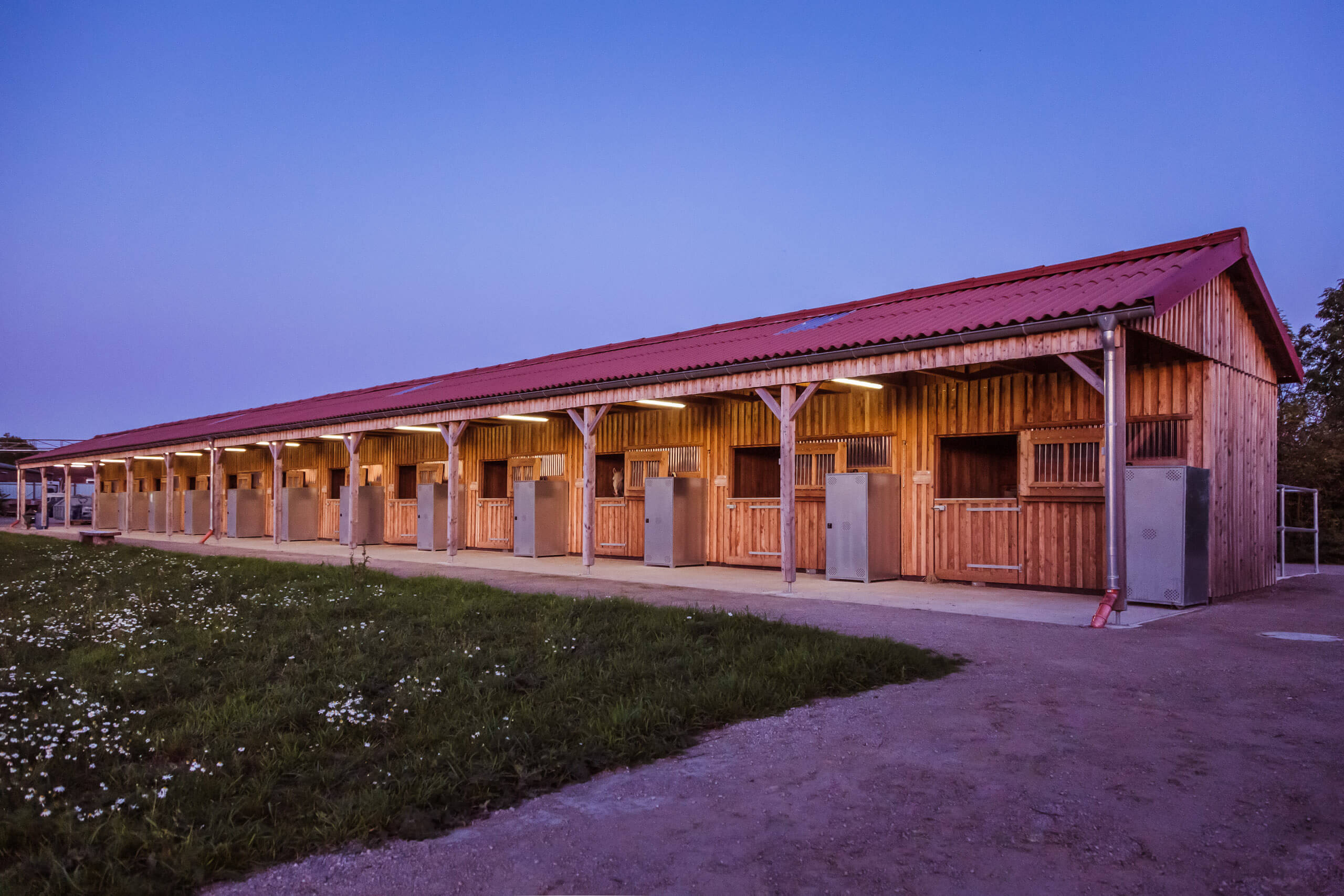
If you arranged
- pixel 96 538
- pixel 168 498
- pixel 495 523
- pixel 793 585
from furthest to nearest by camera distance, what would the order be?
pixel 168 498
pixel 495 523
pixel 96 538
pixel 793 585

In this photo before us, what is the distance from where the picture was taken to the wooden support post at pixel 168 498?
26.6 metres

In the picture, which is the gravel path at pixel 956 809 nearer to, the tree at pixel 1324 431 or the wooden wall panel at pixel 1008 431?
the wooden wall panel at pixel 1008 431

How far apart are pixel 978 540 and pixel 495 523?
37.6ft

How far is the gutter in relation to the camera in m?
9.03

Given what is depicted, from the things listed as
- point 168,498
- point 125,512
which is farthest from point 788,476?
point 125,512

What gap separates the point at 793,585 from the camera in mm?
11875

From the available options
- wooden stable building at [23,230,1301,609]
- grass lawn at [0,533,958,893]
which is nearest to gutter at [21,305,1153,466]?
wooden stable building at [23,230,1301,609]

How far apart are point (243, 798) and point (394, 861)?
1057 mm

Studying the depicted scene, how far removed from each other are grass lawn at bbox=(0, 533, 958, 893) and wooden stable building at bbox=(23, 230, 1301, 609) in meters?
4.29

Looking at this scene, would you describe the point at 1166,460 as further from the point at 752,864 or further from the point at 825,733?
the point at 752,864

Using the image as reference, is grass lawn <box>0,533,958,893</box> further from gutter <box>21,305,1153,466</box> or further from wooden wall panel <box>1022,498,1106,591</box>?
wooden wall panel <box>1022,498,1106,591</box>

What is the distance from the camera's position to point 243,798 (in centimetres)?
385

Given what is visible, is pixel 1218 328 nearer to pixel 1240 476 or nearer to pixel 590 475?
pixel 1240 476

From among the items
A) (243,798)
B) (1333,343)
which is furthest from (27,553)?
(1333,343)
